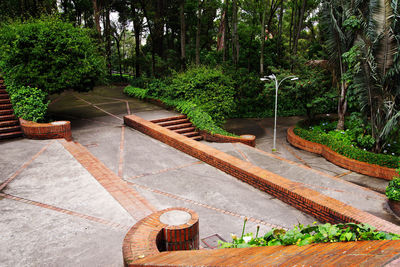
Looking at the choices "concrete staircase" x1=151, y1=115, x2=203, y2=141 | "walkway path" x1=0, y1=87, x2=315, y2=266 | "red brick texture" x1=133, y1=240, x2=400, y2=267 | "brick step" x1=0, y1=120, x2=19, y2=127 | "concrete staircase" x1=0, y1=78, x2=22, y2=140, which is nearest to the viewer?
"red brick texture" x1=133, y1=240, x2=400, y2=267

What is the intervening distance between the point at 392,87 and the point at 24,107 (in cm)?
1445

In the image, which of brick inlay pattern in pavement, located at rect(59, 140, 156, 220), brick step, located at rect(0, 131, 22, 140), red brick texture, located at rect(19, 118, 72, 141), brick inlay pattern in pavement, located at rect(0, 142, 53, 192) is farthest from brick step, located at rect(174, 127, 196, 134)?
brick step, located at rect(0, 131, 22, 140)

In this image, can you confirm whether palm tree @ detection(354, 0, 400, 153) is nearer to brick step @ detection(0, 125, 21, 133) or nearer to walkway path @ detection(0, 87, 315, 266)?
walkway path @ detection(0, 87, 315, 266)

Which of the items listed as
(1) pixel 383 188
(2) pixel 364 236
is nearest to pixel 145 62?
(1) pixel 383 188

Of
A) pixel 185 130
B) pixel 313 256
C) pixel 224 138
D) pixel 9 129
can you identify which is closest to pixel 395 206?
pixel 224 138

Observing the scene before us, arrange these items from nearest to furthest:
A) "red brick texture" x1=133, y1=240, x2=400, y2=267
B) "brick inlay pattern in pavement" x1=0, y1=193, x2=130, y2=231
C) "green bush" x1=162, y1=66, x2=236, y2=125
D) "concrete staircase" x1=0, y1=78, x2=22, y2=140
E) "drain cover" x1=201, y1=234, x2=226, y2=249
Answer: "red brick texture" x1=133, y1=240, x2=400, y2=267 → "brick inlay pattern in pavement" x1=0, y1=193, x2=130, y2=231 → "drain cover" x1=201, y1=234, x2=226, y2=249 → "concrete staircase" x1=0, y1=78, x2=22, y2=140 → "green bush" x1=162, y1=66, x2=236, y2=125

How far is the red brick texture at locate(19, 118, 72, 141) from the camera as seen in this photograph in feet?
28.8

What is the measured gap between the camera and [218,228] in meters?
5.22

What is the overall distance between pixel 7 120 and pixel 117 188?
691 cm

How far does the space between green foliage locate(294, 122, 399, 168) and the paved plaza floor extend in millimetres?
901

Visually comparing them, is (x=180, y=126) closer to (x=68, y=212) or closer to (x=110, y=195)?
(x=110, y=195)

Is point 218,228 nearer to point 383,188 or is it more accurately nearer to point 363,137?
point 383,188

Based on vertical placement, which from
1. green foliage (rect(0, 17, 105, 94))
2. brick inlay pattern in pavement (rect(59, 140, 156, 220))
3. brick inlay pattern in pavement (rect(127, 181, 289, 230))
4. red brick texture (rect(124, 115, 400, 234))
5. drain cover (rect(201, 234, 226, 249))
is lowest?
drain cover (rect(201, 234, 226, 249))

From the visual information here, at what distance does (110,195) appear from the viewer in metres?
5.48
